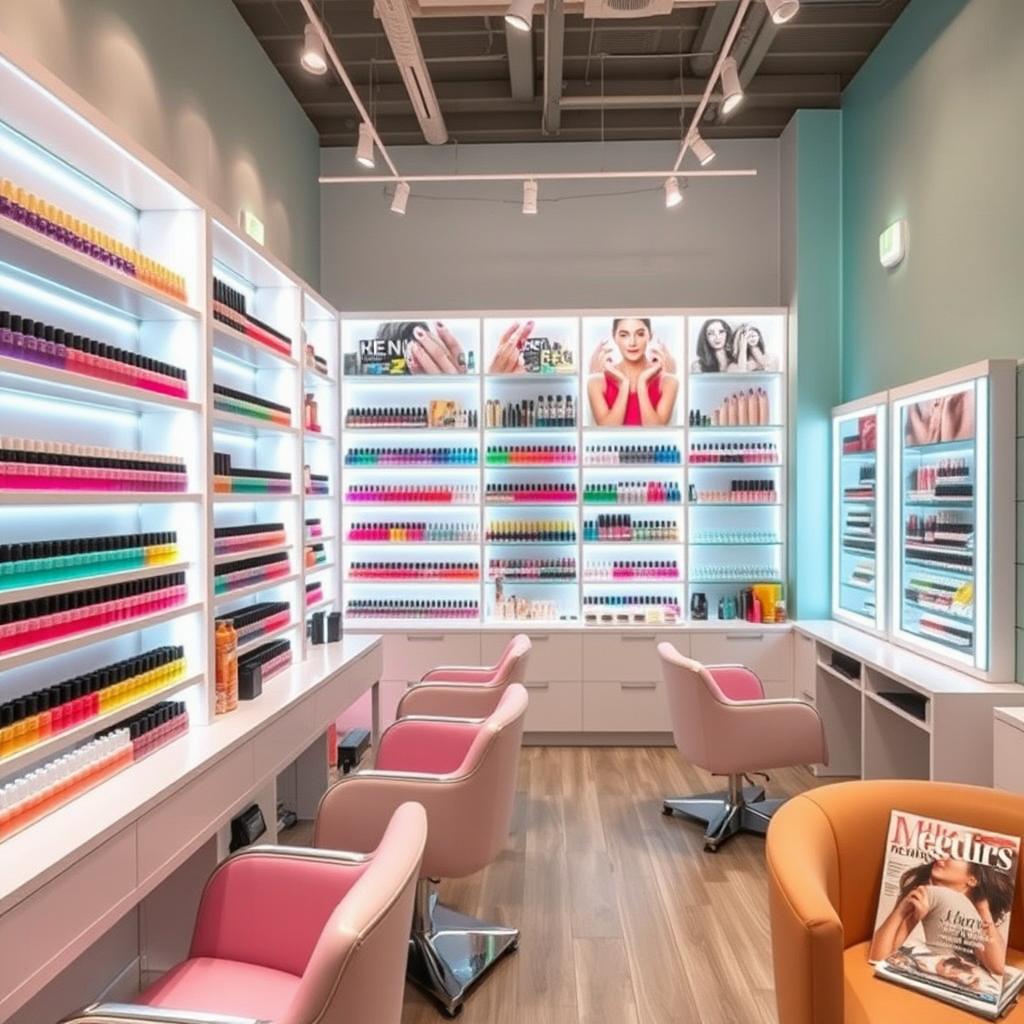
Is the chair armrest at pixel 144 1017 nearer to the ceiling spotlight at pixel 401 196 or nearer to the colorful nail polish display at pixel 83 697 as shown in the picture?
the colorful nail polish display at pixel 83 697

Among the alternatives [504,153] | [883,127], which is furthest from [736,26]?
[504,153]

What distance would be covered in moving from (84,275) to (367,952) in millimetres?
2013

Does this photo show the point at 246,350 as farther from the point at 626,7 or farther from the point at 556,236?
the point at 556,236

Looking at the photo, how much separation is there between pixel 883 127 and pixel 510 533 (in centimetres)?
336

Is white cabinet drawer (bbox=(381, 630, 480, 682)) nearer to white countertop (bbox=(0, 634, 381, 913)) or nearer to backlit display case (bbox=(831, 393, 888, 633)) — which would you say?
white countertop (bbox=(0, 634, 381, 913))

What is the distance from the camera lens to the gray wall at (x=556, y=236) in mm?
5906

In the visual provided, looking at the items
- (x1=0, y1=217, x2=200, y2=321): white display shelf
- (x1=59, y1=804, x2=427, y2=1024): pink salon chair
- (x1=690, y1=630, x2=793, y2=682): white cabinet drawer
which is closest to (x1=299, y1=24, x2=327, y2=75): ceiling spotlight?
(x1=0, y1=217, x2=200, y2=321): white display shelf

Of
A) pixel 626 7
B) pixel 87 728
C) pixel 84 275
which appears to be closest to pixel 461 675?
pixel 87 728

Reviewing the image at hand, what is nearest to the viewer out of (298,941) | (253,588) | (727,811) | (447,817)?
(298,941)

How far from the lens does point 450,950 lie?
284 centimetres

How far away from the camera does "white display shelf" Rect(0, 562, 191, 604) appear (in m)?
2.02

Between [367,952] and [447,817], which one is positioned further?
[447,817]

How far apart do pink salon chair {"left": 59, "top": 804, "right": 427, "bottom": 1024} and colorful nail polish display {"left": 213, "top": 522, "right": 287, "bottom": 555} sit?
4.85 feet

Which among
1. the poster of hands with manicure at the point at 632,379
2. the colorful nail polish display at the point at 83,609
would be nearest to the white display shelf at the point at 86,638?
the colorful nail polish display at the point at 83,609
